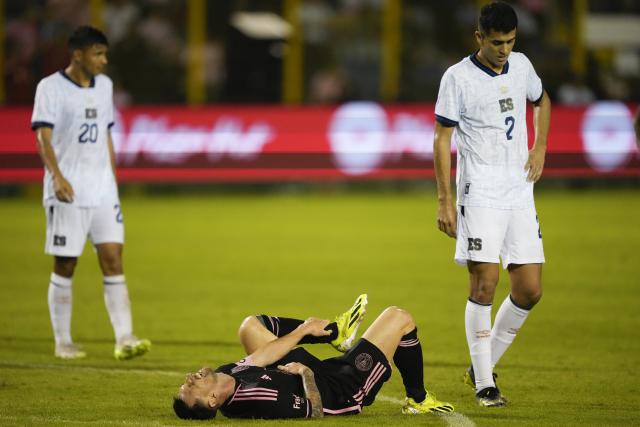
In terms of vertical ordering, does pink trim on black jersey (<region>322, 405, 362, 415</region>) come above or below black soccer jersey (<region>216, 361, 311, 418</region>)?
below

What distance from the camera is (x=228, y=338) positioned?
9.59m

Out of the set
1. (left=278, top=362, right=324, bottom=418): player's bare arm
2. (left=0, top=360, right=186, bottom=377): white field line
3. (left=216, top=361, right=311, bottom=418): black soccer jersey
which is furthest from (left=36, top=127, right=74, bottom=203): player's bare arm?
(left=278, top=362, right=324, bottom=418): player's bare arm

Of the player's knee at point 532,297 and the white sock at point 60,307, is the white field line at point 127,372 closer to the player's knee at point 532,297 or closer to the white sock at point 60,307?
the white sock at point 60,307

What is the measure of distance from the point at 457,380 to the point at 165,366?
2.04 m

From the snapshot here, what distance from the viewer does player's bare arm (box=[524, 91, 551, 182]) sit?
7.16m

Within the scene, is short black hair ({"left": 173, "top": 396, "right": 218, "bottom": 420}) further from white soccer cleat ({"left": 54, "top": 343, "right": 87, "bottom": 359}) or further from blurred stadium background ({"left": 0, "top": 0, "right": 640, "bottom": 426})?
white soccer cleat ({"left": 54, "top": 343, "right": 87, "bottom": 359})

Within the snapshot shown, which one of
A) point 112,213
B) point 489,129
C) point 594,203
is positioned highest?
point 489,129

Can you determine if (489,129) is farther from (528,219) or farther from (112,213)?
(112,213)

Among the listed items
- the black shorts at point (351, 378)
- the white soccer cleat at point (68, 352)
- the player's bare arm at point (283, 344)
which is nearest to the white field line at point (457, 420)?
the black shorts at point (351, 378)

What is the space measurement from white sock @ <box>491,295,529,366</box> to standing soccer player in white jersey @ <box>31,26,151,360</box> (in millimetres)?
2698

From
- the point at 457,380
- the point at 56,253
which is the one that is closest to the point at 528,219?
the point at 457,380

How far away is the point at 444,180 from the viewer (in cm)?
699

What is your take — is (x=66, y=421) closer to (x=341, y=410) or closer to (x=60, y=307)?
(x=341, y=410)

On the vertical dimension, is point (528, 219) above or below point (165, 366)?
above
